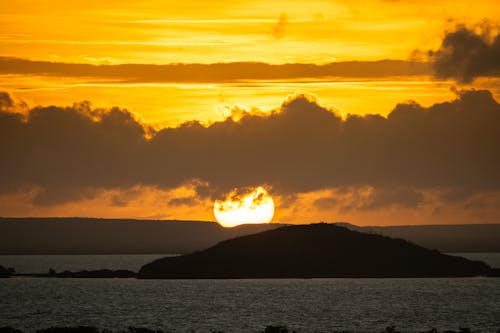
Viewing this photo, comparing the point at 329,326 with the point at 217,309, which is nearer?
the point at 329,326

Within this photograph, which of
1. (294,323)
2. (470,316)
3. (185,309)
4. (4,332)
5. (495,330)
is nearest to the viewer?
(4,332)

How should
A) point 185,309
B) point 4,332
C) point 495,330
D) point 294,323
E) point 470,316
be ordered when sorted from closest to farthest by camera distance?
1. point 4,332
2. point 495,330
3. point 294,323
4. point 470,316
5. point 185,309

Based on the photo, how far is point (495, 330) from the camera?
481 ft

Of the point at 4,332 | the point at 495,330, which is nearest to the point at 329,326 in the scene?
the point at 495,330

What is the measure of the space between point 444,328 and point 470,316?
76.6ft

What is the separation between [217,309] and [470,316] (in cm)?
4422

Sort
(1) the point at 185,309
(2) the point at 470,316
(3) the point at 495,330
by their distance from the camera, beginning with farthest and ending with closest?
(1) the point at 185,309 → (2) the point at 470,316 → (3) the point at 495,330

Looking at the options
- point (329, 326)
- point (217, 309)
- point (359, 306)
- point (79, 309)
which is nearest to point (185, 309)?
point (217, 309)

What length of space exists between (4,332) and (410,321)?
211ft

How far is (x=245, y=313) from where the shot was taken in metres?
180

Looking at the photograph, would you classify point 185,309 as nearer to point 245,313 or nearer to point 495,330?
point 245,313

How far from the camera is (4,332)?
12712 cm

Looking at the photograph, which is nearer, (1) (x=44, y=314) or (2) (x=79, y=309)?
(1) (x=44, y=314)

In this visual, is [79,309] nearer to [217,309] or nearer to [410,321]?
[217,309]
